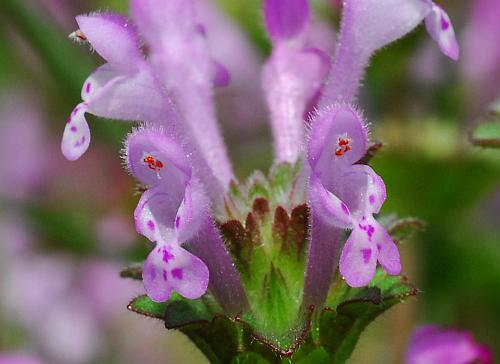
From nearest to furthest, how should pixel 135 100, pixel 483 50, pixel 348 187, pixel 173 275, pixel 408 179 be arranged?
pixel 173 275, pixel 348 187, pixel 135 100, pixel 408 179, pixel 483 50

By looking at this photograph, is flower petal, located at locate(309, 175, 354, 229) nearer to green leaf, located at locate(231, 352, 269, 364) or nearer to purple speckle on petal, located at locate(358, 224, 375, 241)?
purple speckle on petal, located at locate(358, 224, 375, 241)

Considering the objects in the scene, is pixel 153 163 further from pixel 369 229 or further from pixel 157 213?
pixel 369 229

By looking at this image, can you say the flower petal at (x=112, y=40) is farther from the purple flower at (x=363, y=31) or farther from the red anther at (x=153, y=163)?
the purple flower at (x=363, y=31)

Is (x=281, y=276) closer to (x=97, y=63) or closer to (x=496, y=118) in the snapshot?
(x=496, y=118)

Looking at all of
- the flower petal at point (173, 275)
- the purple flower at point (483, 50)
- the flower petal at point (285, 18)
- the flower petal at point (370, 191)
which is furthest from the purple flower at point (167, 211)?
the purple flower at point (483, 50)

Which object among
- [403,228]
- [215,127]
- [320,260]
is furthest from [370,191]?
[215,127]

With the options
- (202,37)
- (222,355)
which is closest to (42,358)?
(202,37)
